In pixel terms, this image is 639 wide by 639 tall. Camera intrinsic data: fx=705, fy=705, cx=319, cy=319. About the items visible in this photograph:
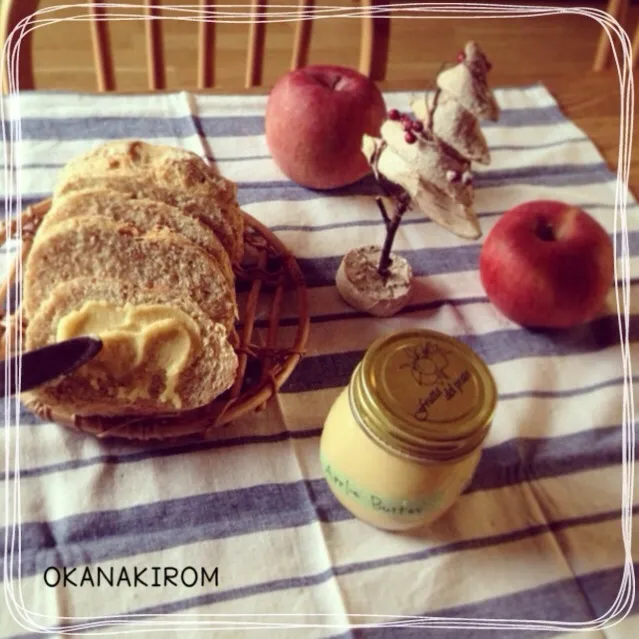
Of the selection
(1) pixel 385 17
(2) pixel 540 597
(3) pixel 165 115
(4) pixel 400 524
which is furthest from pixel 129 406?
(1) pixel 385 17

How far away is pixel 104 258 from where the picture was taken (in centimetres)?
52

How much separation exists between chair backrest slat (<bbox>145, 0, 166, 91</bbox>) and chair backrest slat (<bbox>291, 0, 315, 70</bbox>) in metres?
0.17

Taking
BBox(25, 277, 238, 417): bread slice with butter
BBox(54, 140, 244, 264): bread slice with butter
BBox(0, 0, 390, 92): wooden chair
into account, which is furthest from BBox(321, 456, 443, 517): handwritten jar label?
BBox(0, 0, 390, 92): wooden chair

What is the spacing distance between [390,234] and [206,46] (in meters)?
0.40

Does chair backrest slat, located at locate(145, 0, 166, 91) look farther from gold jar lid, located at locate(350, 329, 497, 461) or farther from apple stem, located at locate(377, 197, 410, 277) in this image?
gold jar lid, located at locate(350, 329, 497, 461)

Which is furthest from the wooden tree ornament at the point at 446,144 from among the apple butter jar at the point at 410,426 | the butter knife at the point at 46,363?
the butter knife at the point at 46,363

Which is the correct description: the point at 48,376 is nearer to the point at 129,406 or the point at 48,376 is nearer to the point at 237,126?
the point at 129,406

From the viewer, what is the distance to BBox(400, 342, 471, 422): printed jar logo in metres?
0.44

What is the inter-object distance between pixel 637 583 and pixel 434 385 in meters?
0.23

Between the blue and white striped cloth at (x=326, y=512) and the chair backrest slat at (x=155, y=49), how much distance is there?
0.76 feet

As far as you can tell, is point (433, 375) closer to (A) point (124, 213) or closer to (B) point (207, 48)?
(A) point (124, 213)

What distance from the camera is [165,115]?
0.81 m

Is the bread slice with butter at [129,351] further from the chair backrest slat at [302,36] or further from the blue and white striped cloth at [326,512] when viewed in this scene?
the chair backrest slat at [302,36]

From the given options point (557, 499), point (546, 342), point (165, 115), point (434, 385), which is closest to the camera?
point (434, 385)
